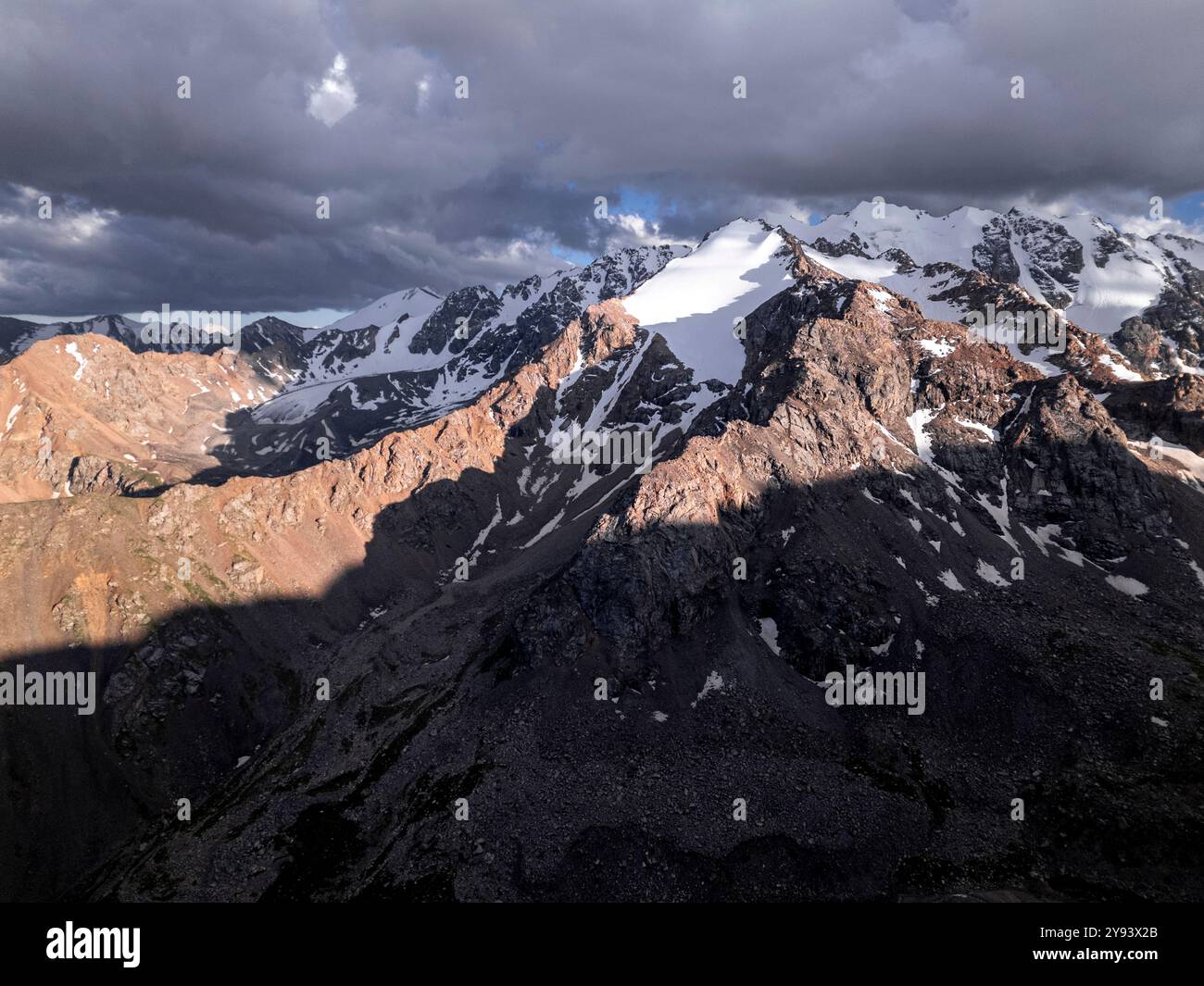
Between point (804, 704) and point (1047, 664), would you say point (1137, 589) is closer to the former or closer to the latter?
point (1047, 664)

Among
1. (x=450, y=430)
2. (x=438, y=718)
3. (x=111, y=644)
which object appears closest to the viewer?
(x=438, y=718)

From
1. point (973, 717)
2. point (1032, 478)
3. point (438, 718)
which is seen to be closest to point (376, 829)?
point (438, 718)
